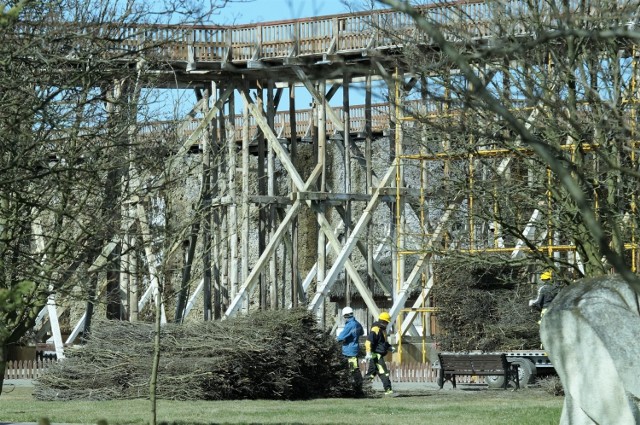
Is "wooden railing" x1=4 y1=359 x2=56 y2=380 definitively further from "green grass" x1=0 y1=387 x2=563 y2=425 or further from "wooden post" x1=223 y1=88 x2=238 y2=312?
"green grass" x1=0 y1=387 x2=563 y2=425

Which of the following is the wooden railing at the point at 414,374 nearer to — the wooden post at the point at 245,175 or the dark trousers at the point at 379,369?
the dark trousers at the point at 379,369

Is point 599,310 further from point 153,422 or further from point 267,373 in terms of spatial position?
point 267,373

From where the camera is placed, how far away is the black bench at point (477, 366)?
26266 millimetres

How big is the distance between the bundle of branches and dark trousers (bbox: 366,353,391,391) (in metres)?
3.35

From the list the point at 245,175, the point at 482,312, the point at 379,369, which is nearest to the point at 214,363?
the point at 379,369

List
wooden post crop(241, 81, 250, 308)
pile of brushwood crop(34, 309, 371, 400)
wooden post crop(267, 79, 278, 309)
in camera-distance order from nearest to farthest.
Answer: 1. pile of brushwood crop(34, 309, 371, 400)
2. wooden post crop(241, 81, 250, 308)
3. wooden post crop(267, 79, 278, 309)

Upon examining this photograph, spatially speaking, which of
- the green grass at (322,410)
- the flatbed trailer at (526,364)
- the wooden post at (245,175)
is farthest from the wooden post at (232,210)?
the green grass at (322,410)

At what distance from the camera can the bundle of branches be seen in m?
28.5

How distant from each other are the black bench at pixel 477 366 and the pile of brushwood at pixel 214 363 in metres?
2.93

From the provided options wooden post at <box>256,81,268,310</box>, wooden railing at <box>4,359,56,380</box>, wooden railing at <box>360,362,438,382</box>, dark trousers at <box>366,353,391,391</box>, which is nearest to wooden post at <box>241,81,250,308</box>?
wooden post at <box>256,81,268,310</box>

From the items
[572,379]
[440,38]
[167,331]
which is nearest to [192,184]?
[167,331]

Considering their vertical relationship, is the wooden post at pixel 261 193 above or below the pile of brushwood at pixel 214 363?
above

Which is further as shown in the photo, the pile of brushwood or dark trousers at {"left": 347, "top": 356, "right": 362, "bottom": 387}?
dark trousers at {"left": 347, "top": 356, "right": 362, "bottom": 387}

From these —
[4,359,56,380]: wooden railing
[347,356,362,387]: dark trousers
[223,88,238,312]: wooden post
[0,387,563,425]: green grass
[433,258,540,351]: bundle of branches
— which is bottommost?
[0,387,563,425]: green grass
